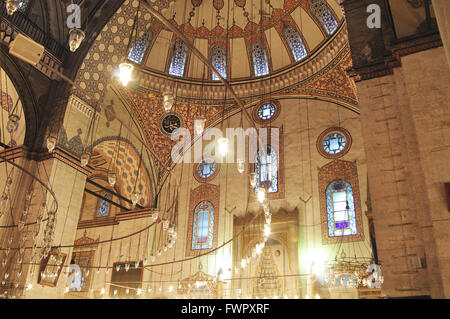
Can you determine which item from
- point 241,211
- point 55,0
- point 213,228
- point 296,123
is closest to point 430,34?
point 296,123

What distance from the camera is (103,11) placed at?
938cm

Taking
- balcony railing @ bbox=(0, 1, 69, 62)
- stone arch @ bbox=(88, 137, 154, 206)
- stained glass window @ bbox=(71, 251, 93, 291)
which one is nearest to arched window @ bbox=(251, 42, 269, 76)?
stone arch @ bbox=(88, 137, 154, 206)

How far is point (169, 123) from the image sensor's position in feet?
39.9

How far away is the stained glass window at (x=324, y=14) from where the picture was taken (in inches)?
398

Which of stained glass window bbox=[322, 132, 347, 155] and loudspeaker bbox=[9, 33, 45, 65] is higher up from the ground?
stained glass window bbox=[322, 132, 347, 155]

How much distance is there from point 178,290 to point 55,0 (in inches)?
338

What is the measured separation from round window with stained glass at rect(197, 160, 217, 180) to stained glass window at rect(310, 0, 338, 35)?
5.31m

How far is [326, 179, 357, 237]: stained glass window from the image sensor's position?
8.89 meters

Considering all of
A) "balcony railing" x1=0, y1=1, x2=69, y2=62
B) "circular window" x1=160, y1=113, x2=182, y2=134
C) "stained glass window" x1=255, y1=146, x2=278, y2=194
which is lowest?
"stained glass window" x1=255, y1=146, x2=278, y2=194

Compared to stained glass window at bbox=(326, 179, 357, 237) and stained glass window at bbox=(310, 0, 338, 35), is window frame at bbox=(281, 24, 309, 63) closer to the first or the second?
stained glass window at bbox=(310, 0, 338, 35)

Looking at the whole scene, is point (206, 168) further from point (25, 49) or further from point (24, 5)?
point (25, 49)

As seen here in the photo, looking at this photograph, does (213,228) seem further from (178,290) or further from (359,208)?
(359,208)

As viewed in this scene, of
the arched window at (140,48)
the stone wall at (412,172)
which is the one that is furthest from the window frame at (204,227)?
the stone wall at (412,172)

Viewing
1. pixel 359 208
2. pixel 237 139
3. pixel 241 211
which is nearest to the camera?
pixel 359 208
